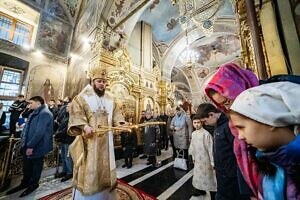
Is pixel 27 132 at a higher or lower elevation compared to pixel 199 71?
lower

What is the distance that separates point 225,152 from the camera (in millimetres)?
1464

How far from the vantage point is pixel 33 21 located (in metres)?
8.52

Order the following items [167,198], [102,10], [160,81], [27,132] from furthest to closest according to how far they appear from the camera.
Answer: [160,81] < [102,10] < [27,132] < [167,198]

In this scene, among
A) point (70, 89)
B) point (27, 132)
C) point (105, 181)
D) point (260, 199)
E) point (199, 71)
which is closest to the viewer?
point (260, 199)

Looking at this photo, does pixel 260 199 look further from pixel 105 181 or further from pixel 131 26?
pixel 131 26

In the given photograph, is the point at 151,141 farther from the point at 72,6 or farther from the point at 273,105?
the point at 72,6

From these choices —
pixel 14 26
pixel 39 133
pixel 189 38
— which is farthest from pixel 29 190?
pixel 189 38

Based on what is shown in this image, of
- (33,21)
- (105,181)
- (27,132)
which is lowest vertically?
(105,181)

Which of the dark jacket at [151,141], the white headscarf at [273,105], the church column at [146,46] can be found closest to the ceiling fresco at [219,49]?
the church column at [146,46]

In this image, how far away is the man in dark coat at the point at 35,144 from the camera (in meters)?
2.97

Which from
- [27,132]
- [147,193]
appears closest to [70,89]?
[27,132]

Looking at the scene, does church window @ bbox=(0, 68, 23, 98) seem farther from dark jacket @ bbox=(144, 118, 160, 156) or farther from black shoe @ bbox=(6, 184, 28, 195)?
dark jacket @ bbox=(144, 118, 160, 156)

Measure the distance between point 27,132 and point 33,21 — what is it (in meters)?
8.48

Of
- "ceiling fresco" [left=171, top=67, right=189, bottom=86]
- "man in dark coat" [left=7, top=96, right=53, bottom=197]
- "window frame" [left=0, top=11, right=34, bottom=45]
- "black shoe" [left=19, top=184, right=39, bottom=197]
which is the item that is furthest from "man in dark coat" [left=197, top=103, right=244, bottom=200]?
"ceiling fresco" [left=171, top=67, right=189, bottom=86]
